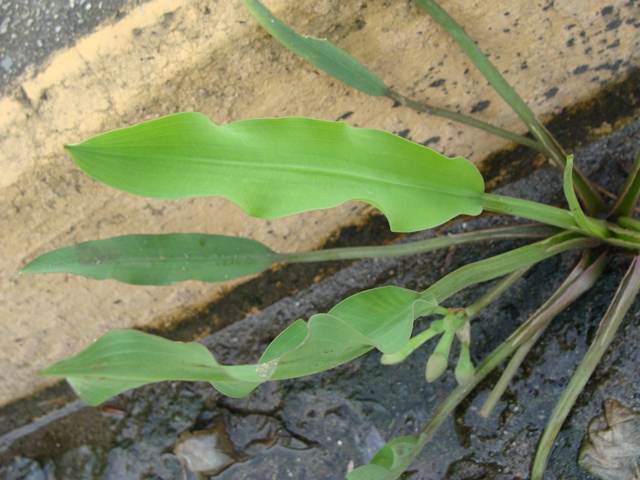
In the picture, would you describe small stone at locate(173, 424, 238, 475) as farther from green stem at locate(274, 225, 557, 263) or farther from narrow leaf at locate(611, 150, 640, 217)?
narrow leaf at locate(611, 150, 640, 217)

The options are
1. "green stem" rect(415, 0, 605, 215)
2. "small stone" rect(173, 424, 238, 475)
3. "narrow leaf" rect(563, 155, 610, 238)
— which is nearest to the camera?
"narrow leaf" rect(563, 155, 610, 238)

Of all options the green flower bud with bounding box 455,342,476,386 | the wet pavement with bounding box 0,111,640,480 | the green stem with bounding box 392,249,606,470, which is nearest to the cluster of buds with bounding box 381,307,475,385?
the green flower bud with bounding box 455,342,476,386

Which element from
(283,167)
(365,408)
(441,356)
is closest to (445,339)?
(441,356)

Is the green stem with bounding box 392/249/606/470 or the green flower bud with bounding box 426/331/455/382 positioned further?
the green stem with bounding box 392/249/606/470

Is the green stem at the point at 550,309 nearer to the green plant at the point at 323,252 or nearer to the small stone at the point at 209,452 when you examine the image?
the green plant at the point at 323,252

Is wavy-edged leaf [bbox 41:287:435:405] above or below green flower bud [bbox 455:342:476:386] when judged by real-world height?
above

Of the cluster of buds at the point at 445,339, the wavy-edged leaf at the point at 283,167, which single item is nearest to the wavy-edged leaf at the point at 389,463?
the cluster of buds at the point at 445,339

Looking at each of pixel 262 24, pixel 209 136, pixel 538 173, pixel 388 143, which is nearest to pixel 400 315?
pixel 388 143

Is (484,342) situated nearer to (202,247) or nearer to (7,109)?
(202,247)
